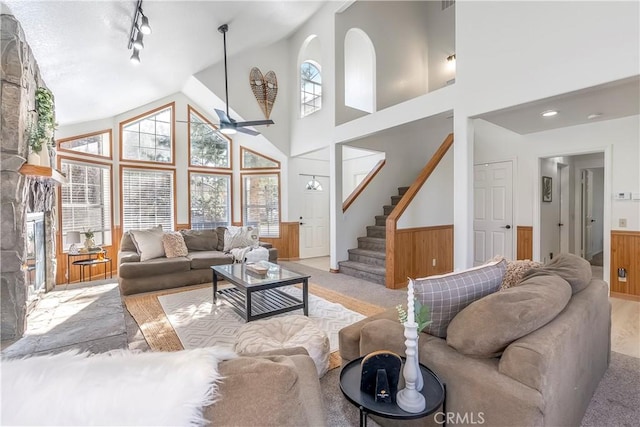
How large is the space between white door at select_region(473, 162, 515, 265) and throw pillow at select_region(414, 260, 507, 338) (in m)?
4.14

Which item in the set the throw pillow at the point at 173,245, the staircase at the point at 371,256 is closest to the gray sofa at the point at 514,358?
the staircase at the point at 371,256

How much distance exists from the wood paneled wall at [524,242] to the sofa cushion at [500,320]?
401 cm

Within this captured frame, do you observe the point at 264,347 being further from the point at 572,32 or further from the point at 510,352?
the point at 572,32

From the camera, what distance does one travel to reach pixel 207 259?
4.64 metres

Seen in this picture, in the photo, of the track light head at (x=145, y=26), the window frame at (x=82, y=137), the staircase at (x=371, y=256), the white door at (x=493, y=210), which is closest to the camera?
the track light head at (x=145, y=26)

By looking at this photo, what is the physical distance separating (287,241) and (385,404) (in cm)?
565

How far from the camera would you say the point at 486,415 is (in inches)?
48.1

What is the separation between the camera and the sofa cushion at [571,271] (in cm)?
180

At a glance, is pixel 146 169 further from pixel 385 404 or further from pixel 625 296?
pixel 625 296

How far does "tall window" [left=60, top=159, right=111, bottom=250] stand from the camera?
481 cm

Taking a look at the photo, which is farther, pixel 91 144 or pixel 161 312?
pixel 91 144

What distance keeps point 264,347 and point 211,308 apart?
1.89 m

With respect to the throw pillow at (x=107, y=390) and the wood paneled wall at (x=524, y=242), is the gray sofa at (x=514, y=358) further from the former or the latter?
the wood paneled wall at (x=524, y=242)

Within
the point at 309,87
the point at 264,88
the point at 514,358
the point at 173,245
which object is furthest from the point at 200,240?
the point at 514,358
